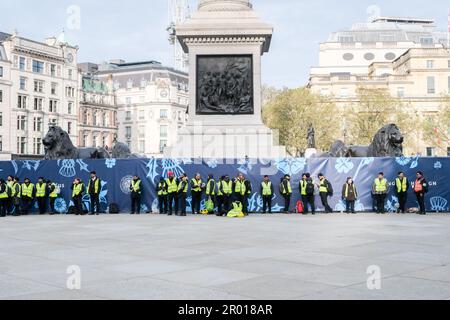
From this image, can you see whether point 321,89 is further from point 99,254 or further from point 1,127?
point 99,254

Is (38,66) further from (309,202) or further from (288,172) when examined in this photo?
(309,202)

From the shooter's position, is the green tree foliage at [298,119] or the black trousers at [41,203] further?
the green tree foliage at [298,119]

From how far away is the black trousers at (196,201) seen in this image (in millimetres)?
21378

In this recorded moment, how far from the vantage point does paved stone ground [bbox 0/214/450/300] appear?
7.25m

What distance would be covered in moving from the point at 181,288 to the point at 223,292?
579mm

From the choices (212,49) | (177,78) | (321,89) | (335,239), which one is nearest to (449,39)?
(321,89)

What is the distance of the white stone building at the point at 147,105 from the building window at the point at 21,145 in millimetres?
34903

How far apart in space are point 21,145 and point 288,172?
68.6m

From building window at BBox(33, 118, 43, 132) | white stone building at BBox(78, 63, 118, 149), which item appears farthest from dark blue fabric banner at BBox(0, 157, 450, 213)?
white stone building at BBox(78, 63, 118, 149)

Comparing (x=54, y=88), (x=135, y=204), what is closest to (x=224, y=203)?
(x=135, y=204)

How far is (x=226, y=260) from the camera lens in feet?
31.8

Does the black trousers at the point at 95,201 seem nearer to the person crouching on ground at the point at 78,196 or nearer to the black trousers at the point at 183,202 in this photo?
the person crouching on ground at the point at 78,196

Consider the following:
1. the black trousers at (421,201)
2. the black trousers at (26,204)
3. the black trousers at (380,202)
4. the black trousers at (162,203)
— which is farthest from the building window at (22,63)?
the black trousers at (421,201)

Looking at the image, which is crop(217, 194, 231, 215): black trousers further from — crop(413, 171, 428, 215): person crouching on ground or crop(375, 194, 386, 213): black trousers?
crop(413, 171, 428, 215): person crouching on ground
